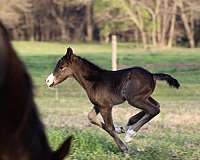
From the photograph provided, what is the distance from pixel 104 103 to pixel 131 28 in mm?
73876

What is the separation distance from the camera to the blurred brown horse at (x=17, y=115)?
2.67 metres

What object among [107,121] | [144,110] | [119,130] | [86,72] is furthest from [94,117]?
[144,110]

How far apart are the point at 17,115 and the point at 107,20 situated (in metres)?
75.9

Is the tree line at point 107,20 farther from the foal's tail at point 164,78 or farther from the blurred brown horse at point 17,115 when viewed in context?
the blurred brown horse at point 17,115

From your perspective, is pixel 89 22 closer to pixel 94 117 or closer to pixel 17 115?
pixel 94 117

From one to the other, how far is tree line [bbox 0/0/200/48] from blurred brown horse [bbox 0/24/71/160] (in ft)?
196

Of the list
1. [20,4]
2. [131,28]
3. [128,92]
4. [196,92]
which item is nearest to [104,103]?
[128,92]

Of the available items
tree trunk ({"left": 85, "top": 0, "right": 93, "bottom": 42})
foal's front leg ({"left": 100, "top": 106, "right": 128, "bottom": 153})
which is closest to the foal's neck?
foal's front leg ({"left": 100, "top": 106, "right": 128, "bottom": 153})

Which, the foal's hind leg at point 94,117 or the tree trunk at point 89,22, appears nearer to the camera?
the foal's hind leg at point 94,117

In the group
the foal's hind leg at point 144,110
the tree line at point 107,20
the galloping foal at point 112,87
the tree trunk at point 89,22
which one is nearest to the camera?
the galloping foal at point 112,87

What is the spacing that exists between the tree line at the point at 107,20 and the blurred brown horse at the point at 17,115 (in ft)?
196

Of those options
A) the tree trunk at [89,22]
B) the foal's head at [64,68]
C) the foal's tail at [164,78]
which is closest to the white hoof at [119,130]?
the foal's tail at [164,78]

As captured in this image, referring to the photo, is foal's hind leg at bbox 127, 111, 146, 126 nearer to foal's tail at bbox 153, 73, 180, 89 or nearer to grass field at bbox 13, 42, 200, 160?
grass field at bbox 13, 42, 200, 160

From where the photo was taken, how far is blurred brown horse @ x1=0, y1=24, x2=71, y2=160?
267 cm
